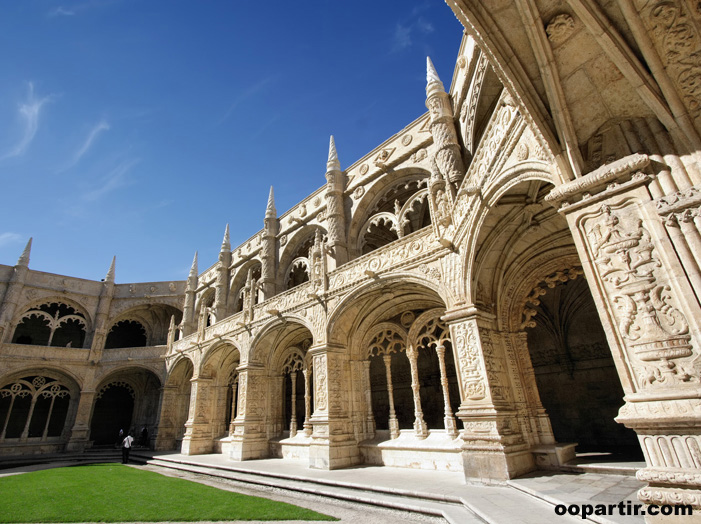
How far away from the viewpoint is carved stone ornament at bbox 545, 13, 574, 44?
3887 millimetres

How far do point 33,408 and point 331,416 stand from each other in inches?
802

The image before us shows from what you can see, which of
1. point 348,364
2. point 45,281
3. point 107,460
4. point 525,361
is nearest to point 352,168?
point 348,364

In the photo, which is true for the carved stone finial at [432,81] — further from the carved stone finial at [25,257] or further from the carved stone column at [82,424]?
the carved stone finial at [25,257]

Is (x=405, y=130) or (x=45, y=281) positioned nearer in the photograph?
(x=405, y=130)

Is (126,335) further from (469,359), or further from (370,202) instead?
(469,359)

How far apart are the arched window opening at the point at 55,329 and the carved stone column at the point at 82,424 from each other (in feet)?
13.2

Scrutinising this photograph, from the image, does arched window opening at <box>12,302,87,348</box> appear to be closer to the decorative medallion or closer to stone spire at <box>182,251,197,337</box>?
stone spire at <box>182,251,197,337</box>

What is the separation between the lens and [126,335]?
2677 centimetres

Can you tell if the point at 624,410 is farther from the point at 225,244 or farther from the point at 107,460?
the point at 107,460

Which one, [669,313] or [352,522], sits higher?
[669,313]

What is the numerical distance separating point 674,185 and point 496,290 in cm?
500

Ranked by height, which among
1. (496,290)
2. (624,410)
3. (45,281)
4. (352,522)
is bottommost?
(352,522)

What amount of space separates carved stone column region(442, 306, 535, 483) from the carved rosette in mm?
3909

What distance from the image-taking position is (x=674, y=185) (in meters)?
3.53
